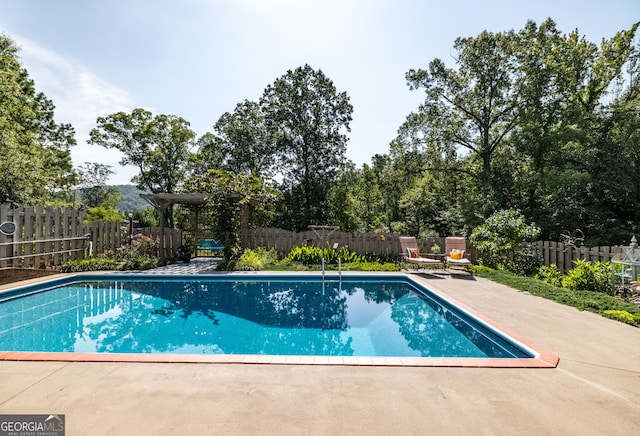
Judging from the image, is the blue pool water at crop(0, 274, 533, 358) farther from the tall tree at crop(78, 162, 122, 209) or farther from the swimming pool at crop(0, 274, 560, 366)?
the tall tree at crop(78, 162, 122, 209)

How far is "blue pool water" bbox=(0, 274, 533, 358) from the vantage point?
438 cm

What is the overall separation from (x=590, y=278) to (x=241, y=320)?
7.28 meters

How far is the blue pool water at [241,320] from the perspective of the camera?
4375mm

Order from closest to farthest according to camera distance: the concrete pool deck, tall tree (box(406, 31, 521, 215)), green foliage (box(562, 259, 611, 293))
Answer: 1. the concrete pool deck
2. green foliage (box(562, 259, 611, 293))
3. tall tree (box(406, 31, 521, 215))

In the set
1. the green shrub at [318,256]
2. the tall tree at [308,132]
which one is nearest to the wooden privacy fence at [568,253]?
the green shrub at [318,256]

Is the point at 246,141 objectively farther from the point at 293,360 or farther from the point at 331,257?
the point at 293,360

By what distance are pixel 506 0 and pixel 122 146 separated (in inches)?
944

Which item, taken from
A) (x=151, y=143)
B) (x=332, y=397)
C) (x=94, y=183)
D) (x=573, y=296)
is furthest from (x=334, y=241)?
(x=94, y=183)

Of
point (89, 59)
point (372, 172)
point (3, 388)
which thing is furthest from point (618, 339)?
point (372, 172)

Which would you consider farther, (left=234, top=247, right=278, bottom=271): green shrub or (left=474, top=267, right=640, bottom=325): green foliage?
(left=234, top=247, right=278, bottom=271): green shrub

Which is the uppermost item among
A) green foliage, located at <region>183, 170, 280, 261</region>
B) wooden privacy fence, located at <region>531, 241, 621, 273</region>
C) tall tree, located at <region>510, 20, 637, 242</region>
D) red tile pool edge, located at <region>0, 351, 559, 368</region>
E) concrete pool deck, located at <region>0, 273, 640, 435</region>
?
tall tree, located at <region>510, 20, 637, 242</region>

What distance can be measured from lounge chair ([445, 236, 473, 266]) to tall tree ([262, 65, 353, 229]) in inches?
339

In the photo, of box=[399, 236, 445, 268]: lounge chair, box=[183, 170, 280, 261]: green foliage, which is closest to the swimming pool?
box=[399, 236, 445, 268]: lounge chair

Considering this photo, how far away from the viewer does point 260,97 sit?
18578 millimetres
